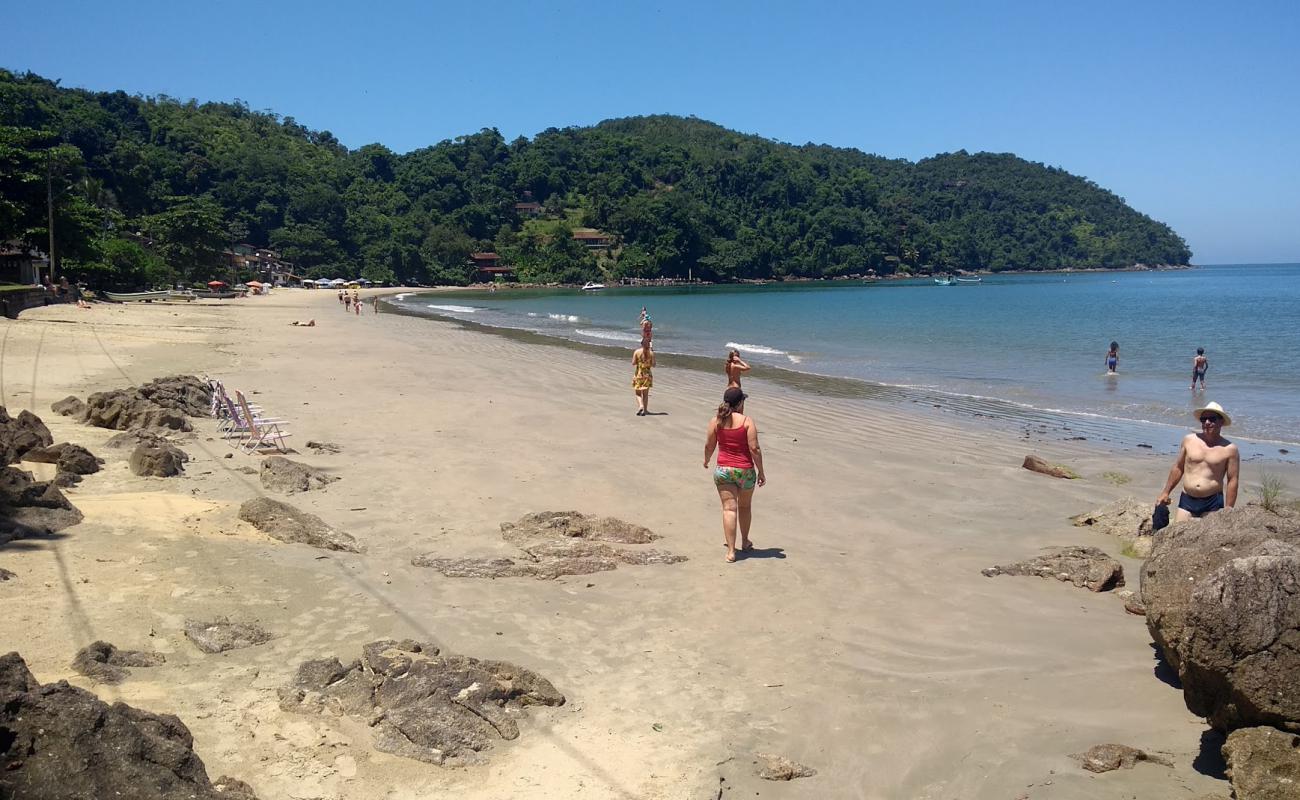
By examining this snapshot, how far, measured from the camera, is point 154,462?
892 cm

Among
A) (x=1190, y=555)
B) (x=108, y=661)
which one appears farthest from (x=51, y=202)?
(x=1190, y=555)

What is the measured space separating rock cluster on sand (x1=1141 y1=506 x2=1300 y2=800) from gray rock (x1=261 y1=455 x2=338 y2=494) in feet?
25.0

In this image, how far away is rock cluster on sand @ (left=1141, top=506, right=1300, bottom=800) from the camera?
3.83 metres

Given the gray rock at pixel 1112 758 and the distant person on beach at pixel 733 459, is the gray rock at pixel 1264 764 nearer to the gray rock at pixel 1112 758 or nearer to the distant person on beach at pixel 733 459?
the gray rock at pixel 1112 758

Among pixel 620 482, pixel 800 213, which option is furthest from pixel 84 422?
pixel 800 213

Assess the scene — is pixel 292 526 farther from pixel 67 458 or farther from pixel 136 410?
pixel 136 410

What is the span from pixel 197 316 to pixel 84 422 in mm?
30345

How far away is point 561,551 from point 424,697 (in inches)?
118

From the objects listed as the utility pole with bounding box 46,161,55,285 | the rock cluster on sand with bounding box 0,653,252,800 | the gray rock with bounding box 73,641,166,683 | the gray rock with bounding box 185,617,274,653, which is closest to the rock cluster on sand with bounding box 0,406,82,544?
the gray rock with bounding box 185,617,274,653

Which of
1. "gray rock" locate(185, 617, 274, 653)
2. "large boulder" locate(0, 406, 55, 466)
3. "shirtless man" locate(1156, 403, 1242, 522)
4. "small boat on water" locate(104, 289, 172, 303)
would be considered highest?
"small boat on water" locate(104, 289, 172, 303)

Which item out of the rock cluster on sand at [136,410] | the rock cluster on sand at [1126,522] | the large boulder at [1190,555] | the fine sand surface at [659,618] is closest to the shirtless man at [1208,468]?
the fine sand surface at [659,618]

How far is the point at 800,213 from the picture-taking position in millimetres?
172625

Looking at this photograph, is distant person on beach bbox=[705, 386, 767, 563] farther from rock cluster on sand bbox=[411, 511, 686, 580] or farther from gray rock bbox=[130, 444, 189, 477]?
gray rock bbox=[130, 444, 189, 477]

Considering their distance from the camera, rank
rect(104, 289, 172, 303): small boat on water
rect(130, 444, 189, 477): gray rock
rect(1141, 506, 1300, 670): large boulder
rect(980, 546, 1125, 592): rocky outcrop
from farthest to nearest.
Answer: rect(104, 289, 172, 303): small boat on water < rect(130, 444, 189, 477): gray rock < rect(980, 546, 1125, 592): rocky outcrop < rect(1141, 506, 1300, 670): large boulder
